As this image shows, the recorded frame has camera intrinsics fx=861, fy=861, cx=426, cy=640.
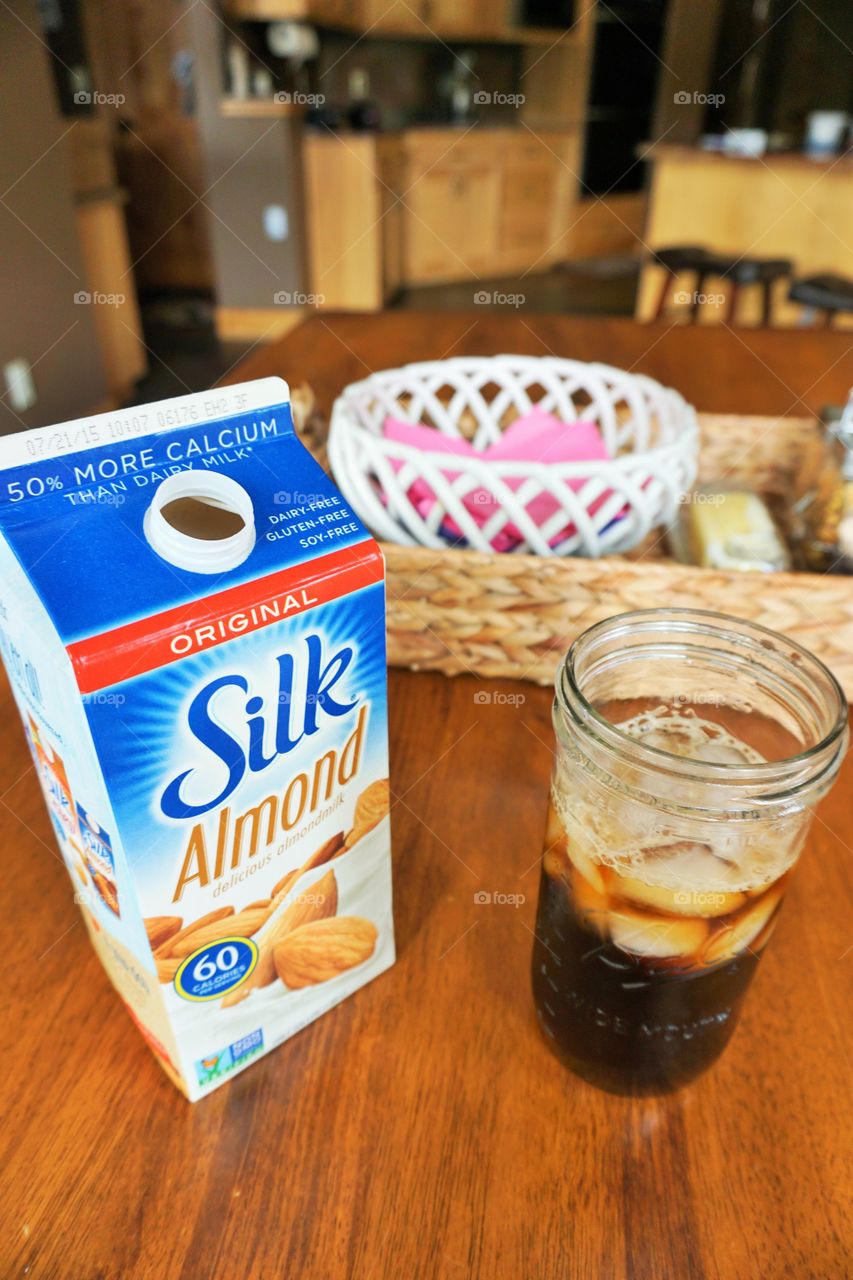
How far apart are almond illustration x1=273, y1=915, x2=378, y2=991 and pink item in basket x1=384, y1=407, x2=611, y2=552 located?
14.2 inches

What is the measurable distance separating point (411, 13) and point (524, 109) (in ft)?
4.01

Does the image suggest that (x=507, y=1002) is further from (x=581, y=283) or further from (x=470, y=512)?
(x=581, y=283)

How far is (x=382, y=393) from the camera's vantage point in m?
0.88

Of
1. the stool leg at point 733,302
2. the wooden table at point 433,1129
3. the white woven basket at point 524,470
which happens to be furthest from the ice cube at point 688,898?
the stool leg at point 733,302

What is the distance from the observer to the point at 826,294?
2830 mm

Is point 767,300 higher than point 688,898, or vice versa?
point 688,898

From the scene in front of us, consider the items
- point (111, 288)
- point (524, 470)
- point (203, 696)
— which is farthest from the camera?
point (111, 288)

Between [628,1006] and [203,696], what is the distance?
10.2 inches

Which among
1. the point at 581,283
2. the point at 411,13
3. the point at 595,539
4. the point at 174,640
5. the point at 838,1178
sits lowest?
the point at 581,283

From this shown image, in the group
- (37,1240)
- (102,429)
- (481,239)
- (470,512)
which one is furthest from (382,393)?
(481,239)

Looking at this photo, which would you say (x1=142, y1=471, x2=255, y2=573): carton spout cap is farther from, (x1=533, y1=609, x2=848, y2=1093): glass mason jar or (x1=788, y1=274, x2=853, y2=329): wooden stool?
(x1=788, y1=274, x2=853, y2=329): wooden stool

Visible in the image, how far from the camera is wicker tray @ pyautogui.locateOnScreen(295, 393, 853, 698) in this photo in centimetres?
67

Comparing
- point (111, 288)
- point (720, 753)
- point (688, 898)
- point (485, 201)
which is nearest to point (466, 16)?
point (485, 201)

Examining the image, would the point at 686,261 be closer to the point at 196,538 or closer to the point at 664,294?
the point at 664,294
